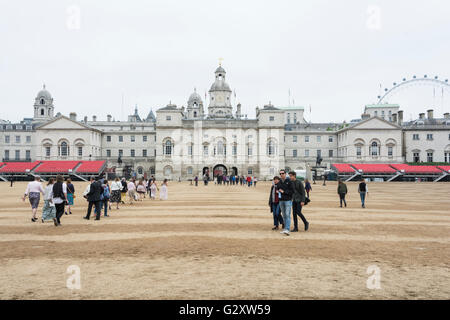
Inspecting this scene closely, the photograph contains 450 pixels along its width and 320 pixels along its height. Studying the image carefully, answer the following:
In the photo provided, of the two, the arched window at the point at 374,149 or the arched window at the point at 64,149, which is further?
the arched window at the point at 374,149

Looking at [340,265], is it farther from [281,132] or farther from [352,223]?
[281,132]

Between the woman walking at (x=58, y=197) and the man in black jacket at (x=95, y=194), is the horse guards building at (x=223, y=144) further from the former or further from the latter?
A: the woman walking at (x=58, y=197)

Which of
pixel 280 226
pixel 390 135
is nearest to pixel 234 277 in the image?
pixel 280 226

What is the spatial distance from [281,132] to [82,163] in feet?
124

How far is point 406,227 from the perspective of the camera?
44.5 ft

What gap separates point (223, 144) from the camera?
70.9 metres

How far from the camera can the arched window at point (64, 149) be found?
2854 inches

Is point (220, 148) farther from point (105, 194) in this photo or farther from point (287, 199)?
point (287, 199)

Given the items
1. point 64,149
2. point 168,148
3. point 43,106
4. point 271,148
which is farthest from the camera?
point 43,106

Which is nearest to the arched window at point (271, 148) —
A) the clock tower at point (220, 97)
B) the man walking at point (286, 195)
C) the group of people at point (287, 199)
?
the clock tower at point (220, 97)

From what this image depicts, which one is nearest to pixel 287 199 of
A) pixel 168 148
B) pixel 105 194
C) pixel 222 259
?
pixel 222 259

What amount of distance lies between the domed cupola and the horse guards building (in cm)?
1305

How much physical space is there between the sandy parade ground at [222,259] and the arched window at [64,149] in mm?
61639

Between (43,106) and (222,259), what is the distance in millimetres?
95781
